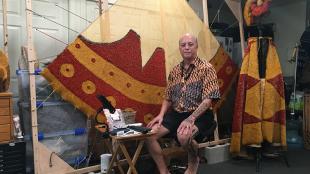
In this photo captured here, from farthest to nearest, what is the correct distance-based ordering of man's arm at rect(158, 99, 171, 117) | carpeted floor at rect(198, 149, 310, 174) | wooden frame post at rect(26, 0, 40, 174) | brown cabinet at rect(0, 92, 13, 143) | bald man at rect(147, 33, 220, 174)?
1. carpeted floor at rect(198, 149, 310, 174)
2. man's arm at rect(158, 99, 171, 117)
3. bald man at rect(147, 33, 220, 174)
4. wooden frame post at rect(26, 0, 40, 174)
5. brown cabinet at rect(0, 92, 13, 143)

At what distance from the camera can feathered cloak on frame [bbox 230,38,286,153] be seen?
3201 mm

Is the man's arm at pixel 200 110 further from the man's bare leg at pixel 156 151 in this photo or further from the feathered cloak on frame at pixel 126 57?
the feathered cloak on frame at pixel 126 57

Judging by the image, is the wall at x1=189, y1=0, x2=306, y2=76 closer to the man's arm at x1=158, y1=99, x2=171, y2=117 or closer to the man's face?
the man's face

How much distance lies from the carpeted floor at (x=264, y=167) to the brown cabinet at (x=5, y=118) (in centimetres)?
168

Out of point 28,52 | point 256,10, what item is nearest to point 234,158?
point 256,10

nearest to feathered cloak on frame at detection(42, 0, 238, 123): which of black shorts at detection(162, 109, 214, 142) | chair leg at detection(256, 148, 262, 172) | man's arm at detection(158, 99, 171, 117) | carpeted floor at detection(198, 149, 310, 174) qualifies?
man's arm at detection(158, 99, 171, 117)

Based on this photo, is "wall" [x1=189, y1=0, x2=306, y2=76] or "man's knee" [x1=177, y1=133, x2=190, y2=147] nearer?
"man's knee" [x1=177, y1=133, x2=190, y2=147]

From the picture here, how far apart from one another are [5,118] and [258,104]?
7.68 ft

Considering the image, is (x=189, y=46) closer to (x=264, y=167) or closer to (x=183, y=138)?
(x=183, y=138)

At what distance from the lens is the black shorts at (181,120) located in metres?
2.41

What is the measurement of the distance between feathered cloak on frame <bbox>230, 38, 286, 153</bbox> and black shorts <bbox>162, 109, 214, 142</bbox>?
2.96 ft

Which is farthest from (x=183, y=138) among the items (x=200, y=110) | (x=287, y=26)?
(x=287, y=26)

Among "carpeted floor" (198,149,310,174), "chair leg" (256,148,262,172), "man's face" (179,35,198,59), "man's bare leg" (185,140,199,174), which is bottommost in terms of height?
"carpeted floor" (198,149,310,174)

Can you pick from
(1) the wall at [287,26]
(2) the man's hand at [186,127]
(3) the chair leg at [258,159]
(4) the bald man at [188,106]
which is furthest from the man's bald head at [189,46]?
(1) the wall at [287,26]
